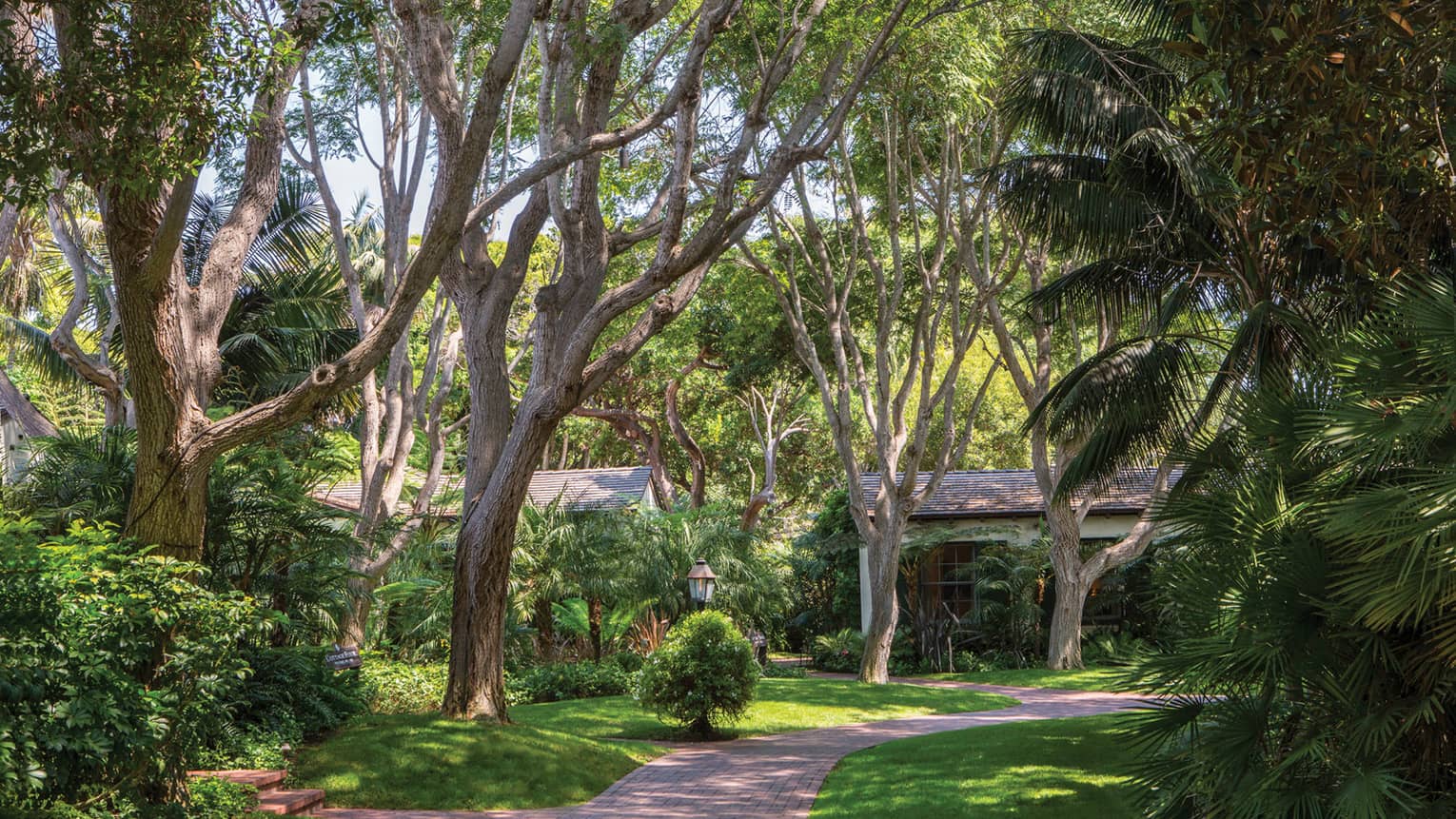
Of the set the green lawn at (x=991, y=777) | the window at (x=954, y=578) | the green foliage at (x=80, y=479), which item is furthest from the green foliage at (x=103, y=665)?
the window at (x=954, y=578)

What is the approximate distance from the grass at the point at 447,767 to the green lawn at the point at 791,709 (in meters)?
2.52

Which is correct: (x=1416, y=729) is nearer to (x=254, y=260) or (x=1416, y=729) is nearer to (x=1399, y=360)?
(x=1399, y=360)

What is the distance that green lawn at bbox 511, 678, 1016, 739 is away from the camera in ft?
51.3

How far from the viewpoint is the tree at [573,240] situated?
1099 centimetres

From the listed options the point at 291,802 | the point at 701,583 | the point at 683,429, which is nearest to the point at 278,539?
the point at 291,802

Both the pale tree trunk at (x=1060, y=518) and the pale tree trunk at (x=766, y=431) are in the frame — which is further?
the pale tree trunk at (x=766, y=431)

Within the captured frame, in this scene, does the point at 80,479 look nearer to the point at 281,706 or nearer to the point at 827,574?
the point at 281,706

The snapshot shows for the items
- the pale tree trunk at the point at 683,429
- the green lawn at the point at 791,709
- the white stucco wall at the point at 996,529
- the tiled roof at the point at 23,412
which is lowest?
the green lawn at the point at 791,709

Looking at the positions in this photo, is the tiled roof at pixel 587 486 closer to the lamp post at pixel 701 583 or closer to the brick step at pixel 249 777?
the lamp post at pixel 701 583

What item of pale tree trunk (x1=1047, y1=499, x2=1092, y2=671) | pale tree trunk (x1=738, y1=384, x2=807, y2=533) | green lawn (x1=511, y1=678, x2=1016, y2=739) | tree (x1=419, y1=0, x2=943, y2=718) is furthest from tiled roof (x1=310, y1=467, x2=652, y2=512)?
tree (x1=419, y1=0, x2=943, y2=718)

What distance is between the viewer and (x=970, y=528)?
2738cm

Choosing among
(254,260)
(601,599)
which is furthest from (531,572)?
(254,260)

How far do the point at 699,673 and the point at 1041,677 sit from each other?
10.1 meters

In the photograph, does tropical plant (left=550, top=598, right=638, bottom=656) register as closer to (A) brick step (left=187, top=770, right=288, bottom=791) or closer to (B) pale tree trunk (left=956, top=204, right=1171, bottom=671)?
(B) pale tree trunk (left=956, top=204, right=1171, bottom=671)
